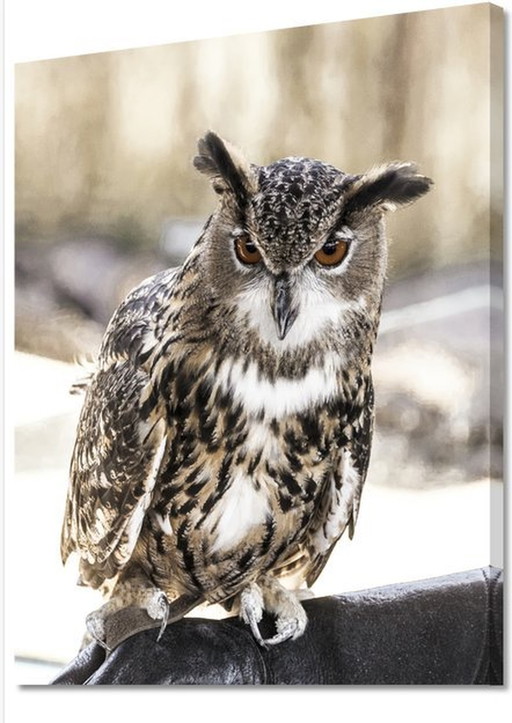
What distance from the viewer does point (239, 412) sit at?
2100 millimetres

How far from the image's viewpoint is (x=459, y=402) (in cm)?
205

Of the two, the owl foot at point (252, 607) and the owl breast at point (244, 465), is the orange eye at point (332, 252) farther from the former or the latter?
the owl foot at point (252, 607)

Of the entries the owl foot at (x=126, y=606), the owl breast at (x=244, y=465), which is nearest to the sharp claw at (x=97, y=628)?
the owl foot at (x=126, y=606)

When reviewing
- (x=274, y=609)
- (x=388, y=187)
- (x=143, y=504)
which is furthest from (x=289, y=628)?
(x=388, y=187)

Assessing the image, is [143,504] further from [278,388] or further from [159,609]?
[278,388]

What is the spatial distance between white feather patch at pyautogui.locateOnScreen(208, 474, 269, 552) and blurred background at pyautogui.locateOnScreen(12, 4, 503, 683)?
0.17 metres

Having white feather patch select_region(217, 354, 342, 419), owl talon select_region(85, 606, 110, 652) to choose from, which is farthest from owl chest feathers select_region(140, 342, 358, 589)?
owl talon select_region(85, 606, 110, 652)

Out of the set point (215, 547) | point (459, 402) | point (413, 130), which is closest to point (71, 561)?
point (215, 547)

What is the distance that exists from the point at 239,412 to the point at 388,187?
48cm

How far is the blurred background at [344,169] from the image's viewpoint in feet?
6.71
